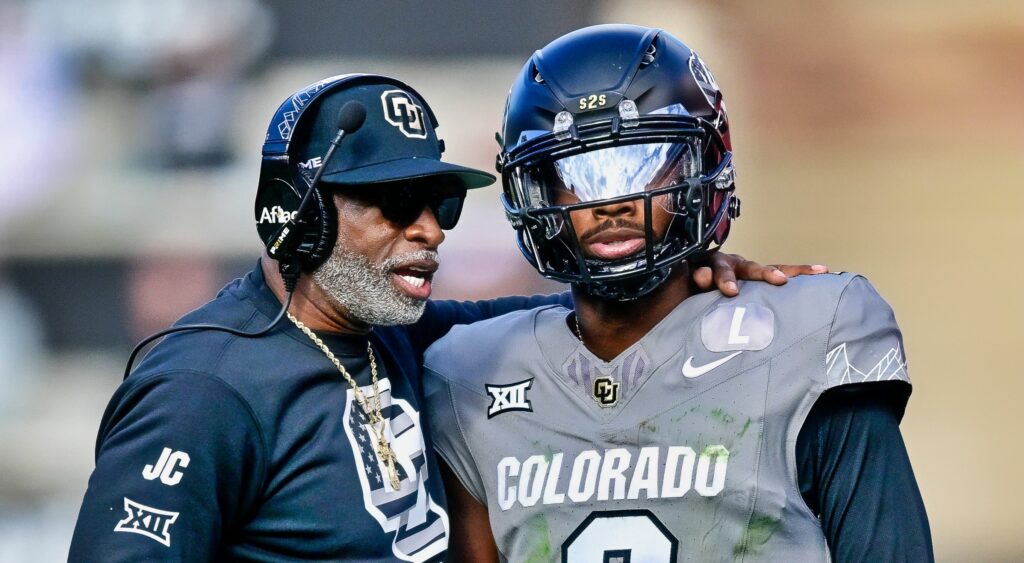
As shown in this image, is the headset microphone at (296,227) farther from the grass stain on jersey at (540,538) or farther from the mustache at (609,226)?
the grass stain on jersey at (540,538)

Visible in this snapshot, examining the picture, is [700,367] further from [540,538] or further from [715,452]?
[540,538]

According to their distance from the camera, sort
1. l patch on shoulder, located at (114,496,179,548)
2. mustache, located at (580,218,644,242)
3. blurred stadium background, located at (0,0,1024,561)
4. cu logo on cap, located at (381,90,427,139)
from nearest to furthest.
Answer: l patch on shoulder, located at (114,496,179,548) < mustache, located at (580,218,644,242) < cu logo on cap, located at (381,90,427,139) < blurred stadium background, located at (0,0,1024,561)

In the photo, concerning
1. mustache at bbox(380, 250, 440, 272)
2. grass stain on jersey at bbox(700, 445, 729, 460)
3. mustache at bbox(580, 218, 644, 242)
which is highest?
mustache at bbox(580, 218, 644, 242)

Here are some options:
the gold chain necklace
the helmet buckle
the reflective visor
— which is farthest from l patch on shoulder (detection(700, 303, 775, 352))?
the gold chain necklace

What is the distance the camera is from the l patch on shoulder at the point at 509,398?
2.27 m

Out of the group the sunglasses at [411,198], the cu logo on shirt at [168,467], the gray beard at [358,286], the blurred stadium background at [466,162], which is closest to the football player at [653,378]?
the sunglasses at [411,198]

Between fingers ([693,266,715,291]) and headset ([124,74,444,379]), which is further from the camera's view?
fingers ([693,266,715,291])

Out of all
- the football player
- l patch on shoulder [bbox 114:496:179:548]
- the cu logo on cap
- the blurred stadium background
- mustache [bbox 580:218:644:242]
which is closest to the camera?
l patch on shoulder [bbox 114:496:179:548]

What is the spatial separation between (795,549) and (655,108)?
0.74 m

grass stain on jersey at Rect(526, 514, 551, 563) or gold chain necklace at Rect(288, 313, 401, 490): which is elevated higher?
gold chain necklace at Rect(288, 313, 401, 490)

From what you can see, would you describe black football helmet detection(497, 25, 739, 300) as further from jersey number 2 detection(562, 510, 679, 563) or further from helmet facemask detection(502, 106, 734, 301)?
jersey number 2 detection(562, 510, 679, 563)

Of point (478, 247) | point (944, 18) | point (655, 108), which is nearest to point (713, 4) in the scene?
point (944, 18)

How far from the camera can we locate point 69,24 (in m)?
5.13

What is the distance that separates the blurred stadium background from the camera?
4984 mm
